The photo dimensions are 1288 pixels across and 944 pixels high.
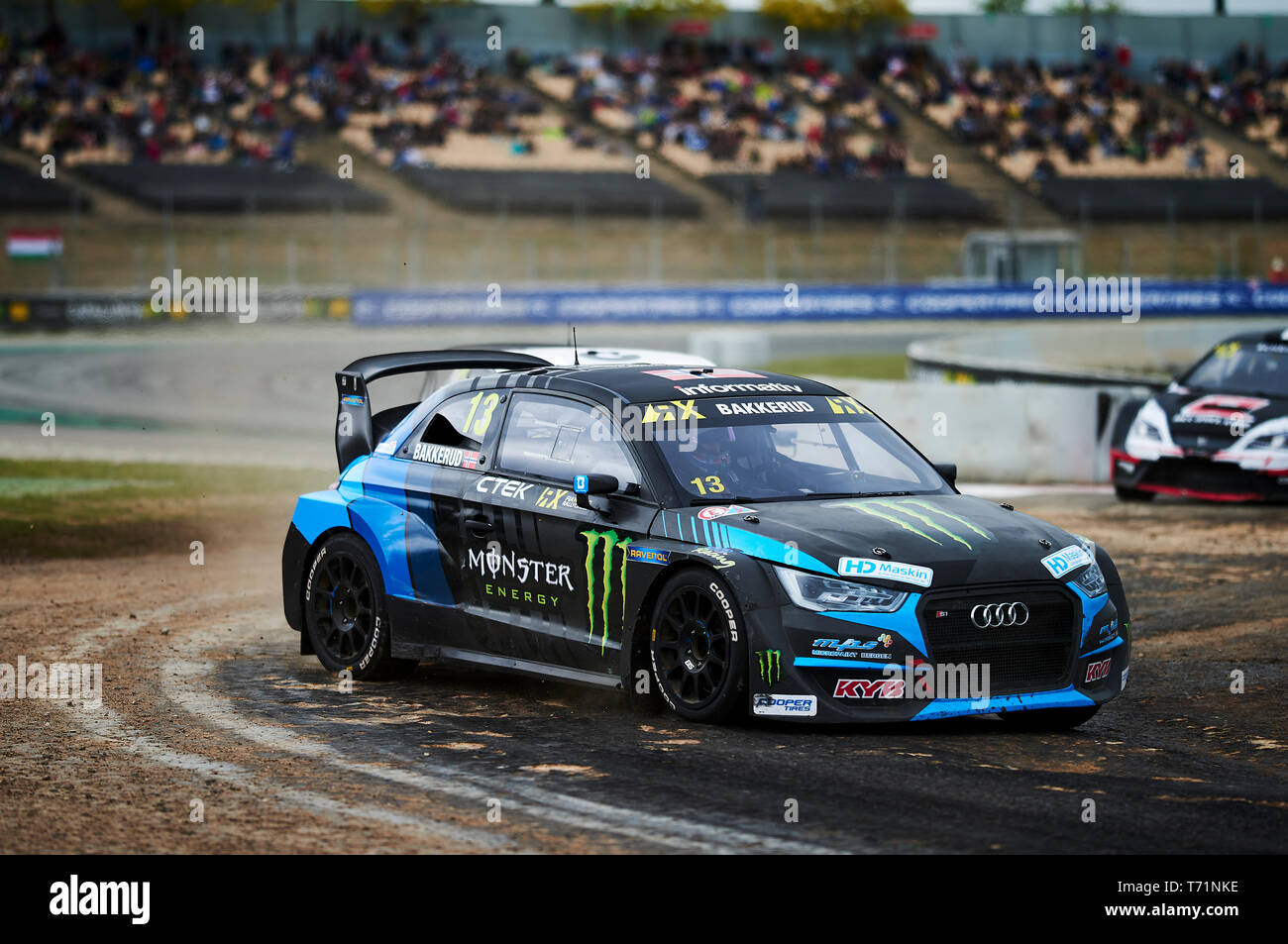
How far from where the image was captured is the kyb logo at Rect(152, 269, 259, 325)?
4053 cm

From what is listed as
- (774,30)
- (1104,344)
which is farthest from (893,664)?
(774,30)

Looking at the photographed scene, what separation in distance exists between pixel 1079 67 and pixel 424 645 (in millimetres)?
56380

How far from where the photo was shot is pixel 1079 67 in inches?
2388

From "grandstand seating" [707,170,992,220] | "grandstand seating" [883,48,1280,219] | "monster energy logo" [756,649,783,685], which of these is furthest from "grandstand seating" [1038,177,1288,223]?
"monster energy logo" [756,649,783,685]

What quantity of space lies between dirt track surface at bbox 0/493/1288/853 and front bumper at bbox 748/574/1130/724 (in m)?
0.16

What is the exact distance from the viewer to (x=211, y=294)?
41.7 m

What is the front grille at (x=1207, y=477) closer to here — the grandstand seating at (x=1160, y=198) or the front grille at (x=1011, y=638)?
the front grille at (x=1011, y=638)

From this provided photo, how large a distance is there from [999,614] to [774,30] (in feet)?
198

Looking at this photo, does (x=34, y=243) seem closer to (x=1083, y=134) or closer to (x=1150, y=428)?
(x=1083, y=134)

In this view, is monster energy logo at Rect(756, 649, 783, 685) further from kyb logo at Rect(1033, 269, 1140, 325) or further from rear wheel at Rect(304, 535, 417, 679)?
kyb logo at Rect(1033, 269, 1140, 325)

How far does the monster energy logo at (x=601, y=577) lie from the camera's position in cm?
757

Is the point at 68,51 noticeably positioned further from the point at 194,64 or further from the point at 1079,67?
the point at 1079,67
